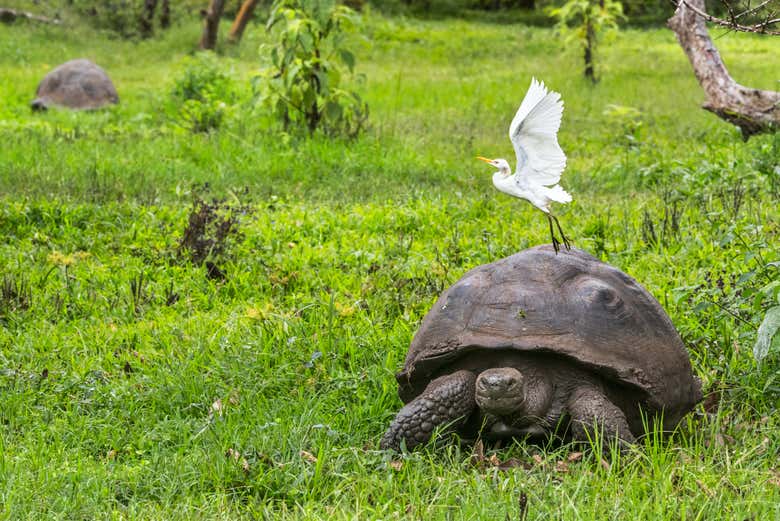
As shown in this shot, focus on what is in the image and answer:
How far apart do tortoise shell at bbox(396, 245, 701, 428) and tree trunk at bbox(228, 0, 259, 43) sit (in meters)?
15.9

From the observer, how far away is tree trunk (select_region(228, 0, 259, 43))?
18.7 m

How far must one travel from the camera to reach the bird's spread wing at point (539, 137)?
2.89 metres

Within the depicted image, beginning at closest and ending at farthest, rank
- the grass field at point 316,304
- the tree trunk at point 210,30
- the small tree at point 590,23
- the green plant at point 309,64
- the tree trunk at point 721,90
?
the grass field at point 316,304, the tree trunk at point 721,90, the green plant at point 309,64, the small tree at point 590,23, the tree trunk at point 210,30

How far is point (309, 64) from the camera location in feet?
28.2

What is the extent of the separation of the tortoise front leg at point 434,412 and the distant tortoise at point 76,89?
10.1 meters

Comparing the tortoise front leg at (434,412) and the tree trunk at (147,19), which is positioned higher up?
the tortoise front leg at (434,412)

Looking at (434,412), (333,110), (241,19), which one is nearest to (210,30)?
(241,19)

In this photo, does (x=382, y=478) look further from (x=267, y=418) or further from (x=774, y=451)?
(x=774, y=451)

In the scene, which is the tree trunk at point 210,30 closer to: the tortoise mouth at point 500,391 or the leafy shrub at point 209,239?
the leafy shrub at point 209,239

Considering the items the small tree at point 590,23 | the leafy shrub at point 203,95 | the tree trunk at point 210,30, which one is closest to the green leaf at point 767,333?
the leafy shrub at point 203,95

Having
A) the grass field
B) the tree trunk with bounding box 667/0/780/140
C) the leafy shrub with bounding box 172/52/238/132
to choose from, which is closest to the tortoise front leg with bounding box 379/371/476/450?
the grass field

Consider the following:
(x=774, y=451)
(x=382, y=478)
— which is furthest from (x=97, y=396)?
(x=774, y=451)

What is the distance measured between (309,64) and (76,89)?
5.37 metres

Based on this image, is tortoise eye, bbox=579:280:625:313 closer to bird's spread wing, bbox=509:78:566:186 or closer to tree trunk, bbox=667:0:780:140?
bird's spread wing, bbox=509:78:566:186
